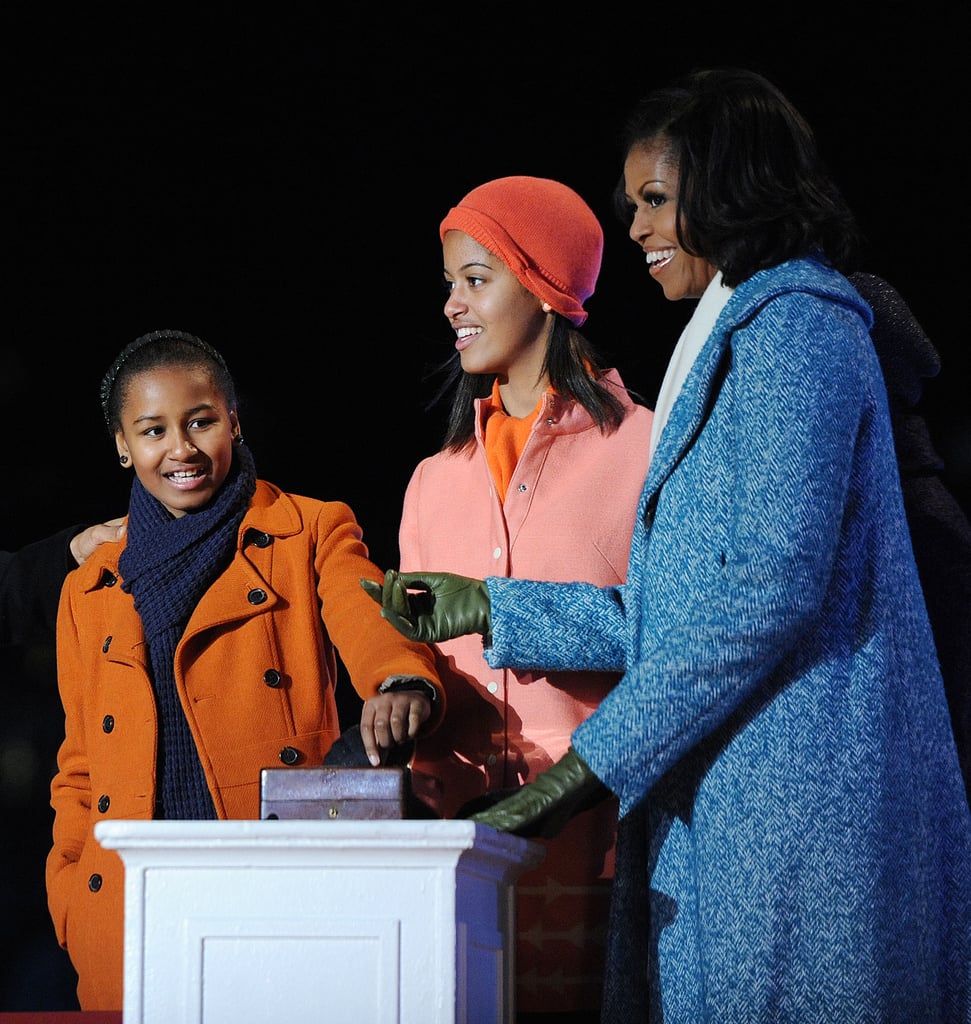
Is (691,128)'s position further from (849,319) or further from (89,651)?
(89,651)

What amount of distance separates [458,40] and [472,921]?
7.95ft

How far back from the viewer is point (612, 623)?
5.76ft

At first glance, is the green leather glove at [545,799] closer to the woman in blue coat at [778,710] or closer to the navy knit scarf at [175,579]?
the woman in blue coat at [778,710]

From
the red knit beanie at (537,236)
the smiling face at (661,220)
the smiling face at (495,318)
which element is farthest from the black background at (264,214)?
the smiling face at (661,220)

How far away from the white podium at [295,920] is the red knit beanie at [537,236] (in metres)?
1.27

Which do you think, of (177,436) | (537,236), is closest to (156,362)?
(177,436)

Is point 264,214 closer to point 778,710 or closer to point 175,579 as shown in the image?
point 175,579

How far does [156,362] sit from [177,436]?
0.14 metres

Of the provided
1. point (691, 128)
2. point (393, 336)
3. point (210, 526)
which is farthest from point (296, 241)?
point (691, 128)

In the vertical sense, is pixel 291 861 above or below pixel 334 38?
below

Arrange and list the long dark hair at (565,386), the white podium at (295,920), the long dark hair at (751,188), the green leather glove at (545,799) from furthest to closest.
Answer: the long dark hair at (565,386), the long dark hair at (751,188), the green leather glove at (545,799), the white podium at (295,920)

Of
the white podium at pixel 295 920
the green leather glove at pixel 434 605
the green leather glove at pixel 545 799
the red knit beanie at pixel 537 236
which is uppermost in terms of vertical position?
the red knit beanie at pixel 537 236

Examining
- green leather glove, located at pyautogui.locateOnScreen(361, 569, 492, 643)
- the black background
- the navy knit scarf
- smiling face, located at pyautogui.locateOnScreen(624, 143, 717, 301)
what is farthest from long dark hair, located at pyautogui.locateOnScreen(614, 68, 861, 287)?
the black background

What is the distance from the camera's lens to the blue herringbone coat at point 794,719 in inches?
54.7
